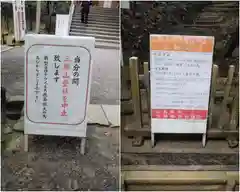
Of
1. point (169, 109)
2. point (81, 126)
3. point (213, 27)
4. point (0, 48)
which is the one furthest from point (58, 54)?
point (213, 27)

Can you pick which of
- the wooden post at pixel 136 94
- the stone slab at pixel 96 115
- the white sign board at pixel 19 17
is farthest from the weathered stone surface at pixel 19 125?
the wooden post at pixel 136 94

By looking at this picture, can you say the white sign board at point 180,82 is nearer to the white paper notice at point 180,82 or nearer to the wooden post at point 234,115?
the white paper notice at point 180,82

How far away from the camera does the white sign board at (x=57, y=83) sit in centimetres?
148

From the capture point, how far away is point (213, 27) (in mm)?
1659

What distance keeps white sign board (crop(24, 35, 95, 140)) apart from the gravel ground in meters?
0.09

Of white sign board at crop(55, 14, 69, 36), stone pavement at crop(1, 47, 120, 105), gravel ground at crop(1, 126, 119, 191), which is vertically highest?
white sign board at crop(55, 14, 69, 36)

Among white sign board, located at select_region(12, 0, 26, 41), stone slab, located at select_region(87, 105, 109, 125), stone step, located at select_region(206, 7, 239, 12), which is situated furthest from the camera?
stone slab, located at select_region(87, 105, 109, 125)

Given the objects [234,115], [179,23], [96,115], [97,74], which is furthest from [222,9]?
[96,115]

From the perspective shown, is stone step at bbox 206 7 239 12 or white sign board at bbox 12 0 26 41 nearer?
white sign board at bbox 12 0 26 41

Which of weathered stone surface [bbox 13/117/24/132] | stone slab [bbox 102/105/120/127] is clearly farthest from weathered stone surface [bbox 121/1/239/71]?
weathered stone surface [bbox 13/117/24/132]

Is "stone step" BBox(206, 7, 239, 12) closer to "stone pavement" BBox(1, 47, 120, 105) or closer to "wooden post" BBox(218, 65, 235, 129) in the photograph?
"wooden post" BBox(218, 65, 235, 129)

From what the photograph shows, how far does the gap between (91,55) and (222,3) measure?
25.5 inches

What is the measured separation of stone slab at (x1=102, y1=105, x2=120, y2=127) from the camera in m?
1.74

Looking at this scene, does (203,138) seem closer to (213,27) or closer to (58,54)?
(213,27)
